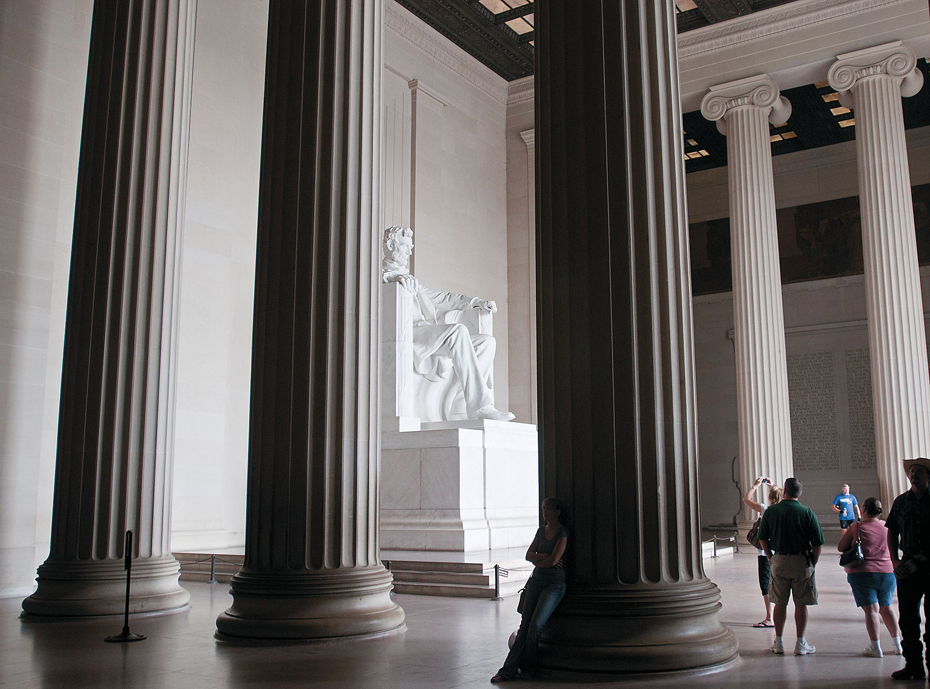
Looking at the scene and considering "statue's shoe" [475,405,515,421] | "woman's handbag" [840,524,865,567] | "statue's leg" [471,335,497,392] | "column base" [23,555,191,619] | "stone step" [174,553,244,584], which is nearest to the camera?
"woman's handbag" [840,524,865,567]

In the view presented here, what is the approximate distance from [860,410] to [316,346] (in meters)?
19.9

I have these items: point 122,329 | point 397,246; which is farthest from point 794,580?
point 397,246

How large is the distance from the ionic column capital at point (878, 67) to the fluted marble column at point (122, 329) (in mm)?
14196

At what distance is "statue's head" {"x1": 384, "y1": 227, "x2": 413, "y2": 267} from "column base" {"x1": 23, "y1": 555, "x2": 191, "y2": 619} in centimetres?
570

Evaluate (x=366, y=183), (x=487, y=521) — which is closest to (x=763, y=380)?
(x=487, y=521)

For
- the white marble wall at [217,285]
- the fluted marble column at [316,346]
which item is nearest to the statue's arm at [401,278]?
the white marble wall at [217,285]

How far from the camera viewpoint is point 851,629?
653cm

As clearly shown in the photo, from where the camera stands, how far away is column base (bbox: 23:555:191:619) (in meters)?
7.63

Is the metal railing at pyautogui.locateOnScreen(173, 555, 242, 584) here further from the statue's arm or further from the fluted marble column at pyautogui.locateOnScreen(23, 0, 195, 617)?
the statue's arm

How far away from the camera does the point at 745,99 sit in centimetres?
1895

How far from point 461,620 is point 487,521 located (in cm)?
342

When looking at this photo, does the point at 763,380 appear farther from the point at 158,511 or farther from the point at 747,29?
the point at 158,511

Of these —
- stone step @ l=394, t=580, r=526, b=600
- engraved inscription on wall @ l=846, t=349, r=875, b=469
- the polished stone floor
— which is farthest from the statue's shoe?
engraved inscription on wall @ l=846, t=349, r=875, b=469

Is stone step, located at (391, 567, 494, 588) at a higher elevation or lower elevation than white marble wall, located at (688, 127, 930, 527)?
lower
